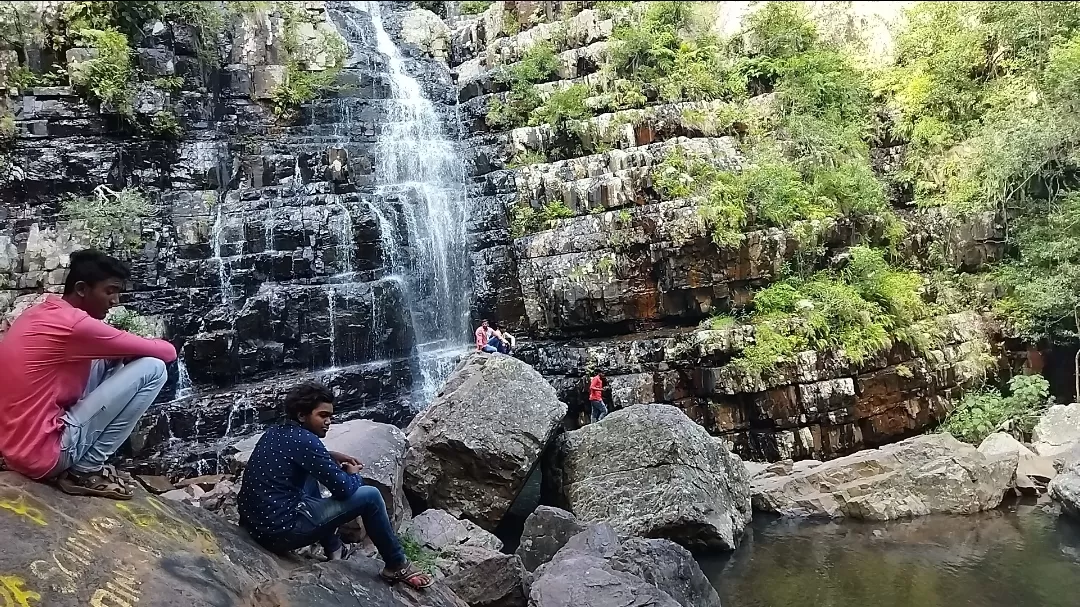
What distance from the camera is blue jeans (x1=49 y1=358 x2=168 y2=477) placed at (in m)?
3.88

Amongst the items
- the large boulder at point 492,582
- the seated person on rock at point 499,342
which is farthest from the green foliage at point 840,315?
the large boulder at point 492,582

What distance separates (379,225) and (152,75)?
685 centimetres

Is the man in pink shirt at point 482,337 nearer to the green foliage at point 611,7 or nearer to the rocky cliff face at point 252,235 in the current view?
the rocky cliff face at point 252,235

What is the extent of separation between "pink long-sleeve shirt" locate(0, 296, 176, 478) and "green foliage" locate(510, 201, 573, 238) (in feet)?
37.1

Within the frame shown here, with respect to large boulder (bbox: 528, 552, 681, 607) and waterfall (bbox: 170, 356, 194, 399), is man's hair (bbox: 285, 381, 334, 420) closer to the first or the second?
large boulder (bbox: 528, 552, 681, 607)

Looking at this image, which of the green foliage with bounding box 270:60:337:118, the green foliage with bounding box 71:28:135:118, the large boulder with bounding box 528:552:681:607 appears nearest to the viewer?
the large boulder with bounding box 528:552:681:607

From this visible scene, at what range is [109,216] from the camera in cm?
1337

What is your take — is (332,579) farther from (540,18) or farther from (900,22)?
(900,22)

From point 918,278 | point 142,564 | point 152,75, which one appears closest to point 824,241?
point 918,278

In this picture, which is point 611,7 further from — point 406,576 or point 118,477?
point 118,477

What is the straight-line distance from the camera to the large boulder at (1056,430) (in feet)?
37.3

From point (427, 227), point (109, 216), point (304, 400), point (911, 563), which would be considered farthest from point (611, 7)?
point (304, 400)

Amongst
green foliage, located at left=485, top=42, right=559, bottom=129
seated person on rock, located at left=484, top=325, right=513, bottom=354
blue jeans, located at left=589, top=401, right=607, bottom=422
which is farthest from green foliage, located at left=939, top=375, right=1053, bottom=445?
green foliage, located at left=485, top=42, right=559, bottom=129

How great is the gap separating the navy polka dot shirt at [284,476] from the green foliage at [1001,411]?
39.8 feet
